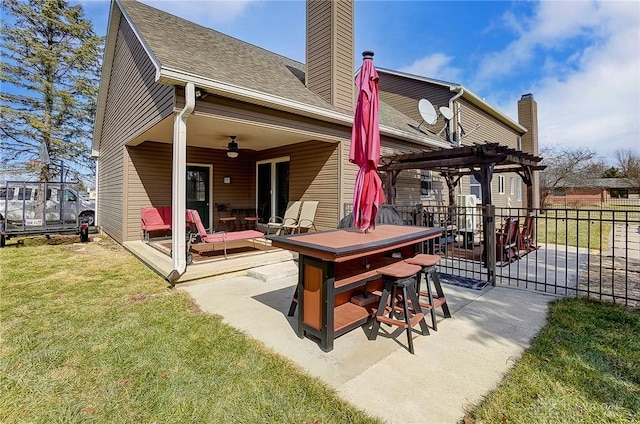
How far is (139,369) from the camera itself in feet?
7.92

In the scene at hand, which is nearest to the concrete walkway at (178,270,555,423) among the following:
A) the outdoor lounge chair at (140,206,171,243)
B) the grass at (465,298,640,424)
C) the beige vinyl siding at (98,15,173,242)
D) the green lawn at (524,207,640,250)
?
the grass at (465,298,640,424)

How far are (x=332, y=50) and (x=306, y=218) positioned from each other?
3987 mm

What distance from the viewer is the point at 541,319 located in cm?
335

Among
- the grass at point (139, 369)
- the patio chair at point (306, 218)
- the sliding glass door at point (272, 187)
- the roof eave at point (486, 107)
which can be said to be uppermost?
the roof eave at point (486, 107)

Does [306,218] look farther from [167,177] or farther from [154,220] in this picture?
[167,177]

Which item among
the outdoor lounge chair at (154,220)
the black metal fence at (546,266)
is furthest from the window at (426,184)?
the outdoor lounge chair at (154,220)

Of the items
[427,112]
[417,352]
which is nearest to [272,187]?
[427,112]

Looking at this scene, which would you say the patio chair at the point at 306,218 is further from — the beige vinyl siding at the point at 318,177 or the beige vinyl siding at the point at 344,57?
the beige vinyl siding at the point at 344,57

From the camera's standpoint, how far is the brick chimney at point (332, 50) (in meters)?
6.97

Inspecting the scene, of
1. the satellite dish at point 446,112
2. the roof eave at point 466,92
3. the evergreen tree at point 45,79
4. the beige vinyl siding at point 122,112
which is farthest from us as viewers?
the evergreen tree at point 45,79

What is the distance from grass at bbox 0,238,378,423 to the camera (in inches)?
76.1

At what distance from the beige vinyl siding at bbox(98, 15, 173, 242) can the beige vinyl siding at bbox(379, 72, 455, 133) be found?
9.55 metres

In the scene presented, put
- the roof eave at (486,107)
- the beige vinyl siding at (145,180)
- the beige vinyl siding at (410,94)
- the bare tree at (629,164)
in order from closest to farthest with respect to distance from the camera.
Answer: the beige vinyl siding at (145,180), the roof eave at (486,107), the beige vinyl siding at (410,94), the bare tree at (629,164)

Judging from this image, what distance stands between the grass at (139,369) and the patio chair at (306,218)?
328 cm
